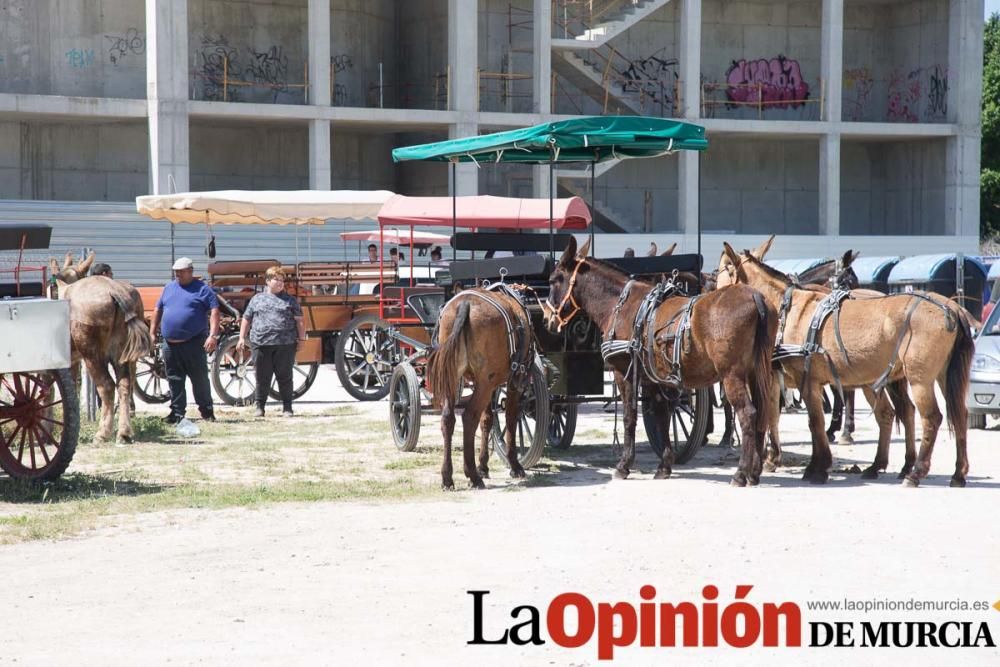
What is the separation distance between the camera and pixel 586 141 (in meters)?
13.2

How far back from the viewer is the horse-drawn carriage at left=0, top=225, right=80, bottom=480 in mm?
10352

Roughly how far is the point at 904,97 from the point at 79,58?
26765mm

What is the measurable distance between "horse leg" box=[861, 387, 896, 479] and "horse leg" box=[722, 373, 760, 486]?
1.28 m

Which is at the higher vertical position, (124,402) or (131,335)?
(131,335)

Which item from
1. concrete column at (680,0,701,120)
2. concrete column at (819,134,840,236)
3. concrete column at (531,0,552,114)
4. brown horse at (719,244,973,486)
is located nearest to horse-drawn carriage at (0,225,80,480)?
brown horse at (719,244,973,486)

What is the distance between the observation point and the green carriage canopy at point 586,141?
1297 centimetres

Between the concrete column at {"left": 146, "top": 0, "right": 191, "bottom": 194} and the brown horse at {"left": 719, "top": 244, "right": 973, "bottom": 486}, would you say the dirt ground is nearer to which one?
the brown horse at {"left": 719, "top": 244, "right": 973, "bottom": 486}

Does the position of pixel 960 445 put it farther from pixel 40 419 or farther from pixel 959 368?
pixel 40 419

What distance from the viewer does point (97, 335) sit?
45.6 feet

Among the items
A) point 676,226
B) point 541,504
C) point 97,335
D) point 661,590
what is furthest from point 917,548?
point 676,226

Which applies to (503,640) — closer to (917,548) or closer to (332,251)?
(917,548)

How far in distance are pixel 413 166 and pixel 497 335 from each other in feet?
113

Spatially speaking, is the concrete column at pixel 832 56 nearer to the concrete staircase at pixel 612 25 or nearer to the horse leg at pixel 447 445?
the concrete staircase at pixel 612 25

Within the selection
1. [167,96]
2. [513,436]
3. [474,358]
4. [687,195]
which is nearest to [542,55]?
[687,195]
